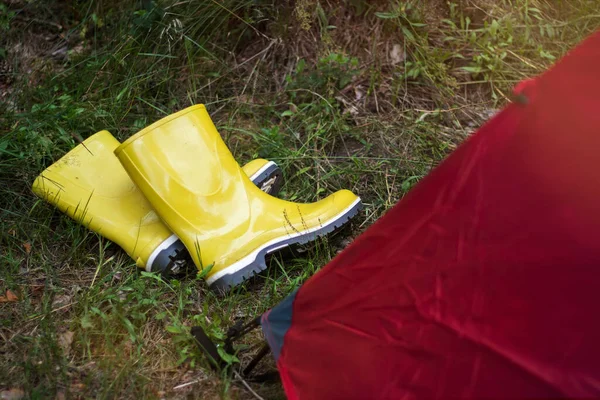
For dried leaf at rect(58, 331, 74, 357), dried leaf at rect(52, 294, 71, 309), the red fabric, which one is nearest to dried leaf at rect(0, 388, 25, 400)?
dried leaf at rect(58, 331, 74, 357)

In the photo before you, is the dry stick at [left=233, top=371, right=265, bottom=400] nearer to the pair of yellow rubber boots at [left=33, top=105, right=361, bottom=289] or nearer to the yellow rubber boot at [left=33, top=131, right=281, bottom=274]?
the pair of yellow rubber boots at [left=33, top=105, right=361, bottom=289]

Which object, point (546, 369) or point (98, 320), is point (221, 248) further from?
point (546, 369)

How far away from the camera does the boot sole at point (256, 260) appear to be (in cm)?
146

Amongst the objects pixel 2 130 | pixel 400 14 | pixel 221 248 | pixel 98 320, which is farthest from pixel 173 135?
pixel 400 14

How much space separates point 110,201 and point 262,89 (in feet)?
2.44

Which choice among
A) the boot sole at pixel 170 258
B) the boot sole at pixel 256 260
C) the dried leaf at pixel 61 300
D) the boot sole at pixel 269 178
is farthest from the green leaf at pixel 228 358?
the boot sole at pixel 269 178

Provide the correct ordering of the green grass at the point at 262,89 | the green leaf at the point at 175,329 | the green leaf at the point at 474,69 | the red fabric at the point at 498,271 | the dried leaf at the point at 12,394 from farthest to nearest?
the green leaf at the point at 474,69
the green grass at the point at 262,89
the green leaf at the point at 175,329
the dried leaf at the point at 12,394
the red fabric at the point at 498,271

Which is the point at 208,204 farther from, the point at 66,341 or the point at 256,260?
the point at 66,341

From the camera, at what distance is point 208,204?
1.50 metres

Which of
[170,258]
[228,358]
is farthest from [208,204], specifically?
[228,358]

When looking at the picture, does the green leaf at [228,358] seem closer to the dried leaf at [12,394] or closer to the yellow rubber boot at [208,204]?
the yellow rubber boot at [208,204]

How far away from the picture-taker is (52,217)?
170cm

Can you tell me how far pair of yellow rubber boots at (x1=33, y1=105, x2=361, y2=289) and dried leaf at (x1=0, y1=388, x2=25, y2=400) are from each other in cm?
42

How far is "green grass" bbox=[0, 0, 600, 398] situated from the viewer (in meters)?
1.61
